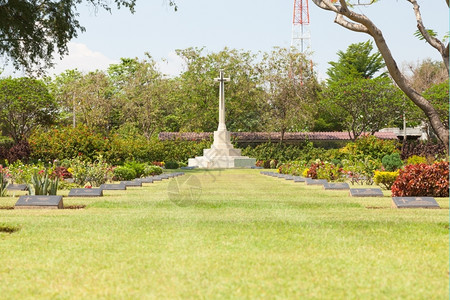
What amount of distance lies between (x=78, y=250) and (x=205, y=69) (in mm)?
63073

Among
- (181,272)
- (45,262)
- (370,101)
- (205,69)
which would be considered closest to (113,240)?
(45,262)

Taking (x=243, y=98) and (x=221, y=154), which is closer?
(x=221, y=154)

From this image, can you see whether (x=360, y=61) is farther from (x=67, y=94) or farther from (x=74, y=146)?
(x=74, y=146)

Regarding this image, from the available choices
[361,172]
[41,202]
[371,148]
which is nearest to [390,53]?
[41,202]

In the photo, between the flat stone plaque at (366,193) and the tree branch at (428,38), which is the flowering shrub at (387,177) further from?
the tree branch at (428,38)

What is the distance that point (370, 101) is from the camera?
63.5m

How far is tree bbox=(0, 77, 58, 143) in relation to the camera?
5575 centimetres

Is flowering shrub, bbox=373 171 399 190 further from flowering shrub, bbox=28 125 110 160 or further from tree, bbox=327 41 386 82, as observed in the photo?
tree, bbox=327 41 386 82

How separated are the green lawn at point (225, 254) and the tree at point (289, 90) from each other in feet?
171

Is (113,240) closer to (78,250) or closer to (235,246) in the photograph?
(78,250)

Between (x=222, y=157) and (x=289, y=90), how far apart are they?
1326cm

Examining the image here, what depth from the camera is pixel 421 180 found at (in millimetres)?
16719

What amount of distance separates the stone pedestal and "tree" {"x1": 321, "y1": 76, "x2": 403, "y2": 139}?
42.4ft

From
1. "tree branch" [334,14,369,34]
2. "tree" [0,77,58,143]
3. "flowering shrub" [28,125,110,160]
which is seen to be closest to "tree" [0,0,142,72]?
"flowering shrub" [28,125,110,160]
